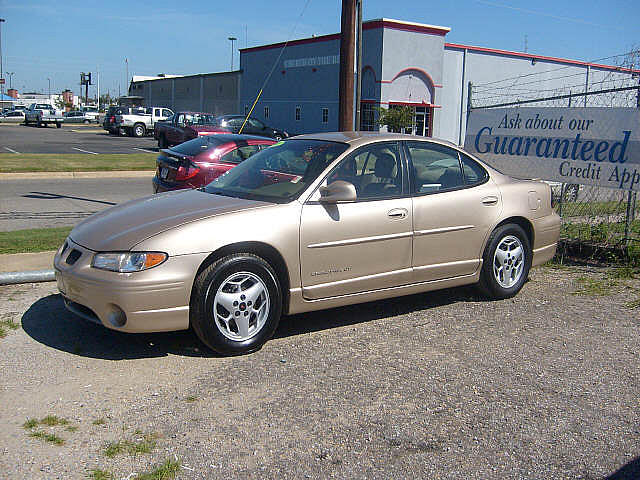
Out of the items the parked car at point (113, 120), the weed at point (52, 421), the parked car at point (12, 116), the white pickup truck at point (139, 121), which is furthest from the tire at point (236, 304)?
the parked car at point (12, 116)

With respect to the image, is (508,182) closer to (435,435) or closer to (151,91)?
(435,435)

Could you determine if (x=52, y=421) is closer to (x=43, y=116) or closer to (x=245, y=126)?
(x=245, y=126)

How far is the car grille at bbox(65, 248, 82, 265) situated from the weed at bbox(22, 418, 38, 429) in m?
1.40

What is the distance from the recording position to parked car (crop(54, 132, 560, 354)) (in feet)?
15.5

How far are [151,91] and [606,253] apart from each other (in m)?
69.1

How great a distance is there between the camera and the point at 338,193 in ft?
17.3

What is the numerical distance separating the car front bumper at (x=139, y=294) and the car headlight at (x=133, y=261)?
0.04 m

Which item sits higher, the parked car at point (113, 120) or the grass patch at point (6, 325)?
the parked car at point (113, 120)

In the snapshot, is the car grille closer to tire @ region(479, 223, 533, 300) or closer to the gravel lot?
the gravel lot

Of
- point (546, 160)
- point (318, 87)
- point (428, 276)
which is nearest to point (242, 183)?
point (428, 276)

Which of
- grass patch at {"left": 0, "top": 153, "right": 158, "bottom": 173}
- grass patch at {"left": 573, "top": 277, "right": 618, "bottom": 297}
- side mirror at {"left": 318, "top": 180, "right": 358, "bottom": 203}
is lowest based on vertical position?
grass patch at {"left": 573, "top": 277, "right": 618, "bottom": 297}

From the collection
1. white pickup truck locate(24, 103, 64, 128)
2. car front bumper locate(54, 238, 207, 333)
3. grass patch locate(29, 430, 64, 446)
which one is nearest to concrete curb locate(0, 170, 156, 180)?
car front bumper locate(54, 238, 207, 333)

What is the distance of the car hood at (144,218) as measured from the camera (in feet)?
15.9

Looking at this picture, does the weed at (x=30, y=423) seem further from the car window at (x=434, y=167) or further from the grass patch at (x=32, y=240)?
the grass patch at (x=32, y=240)
